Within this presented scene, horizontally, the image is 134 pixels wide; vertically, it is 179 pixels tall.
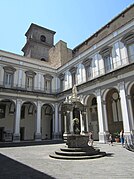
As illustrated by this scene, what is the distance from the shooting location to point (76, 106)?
A: 10.0 meters

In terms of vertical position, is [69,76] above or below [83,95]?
above

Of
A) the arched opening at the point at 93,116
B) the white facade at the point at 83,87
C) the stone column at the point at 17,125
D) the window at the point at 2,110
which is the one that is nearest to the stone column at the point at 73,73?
the white facade at the point at 83,87

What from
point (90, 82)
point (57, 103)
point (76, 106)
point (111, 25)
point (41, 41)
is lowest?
point (76, 106)

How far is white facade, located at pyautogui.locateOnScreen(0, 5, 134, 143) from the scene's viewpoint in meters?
14.9

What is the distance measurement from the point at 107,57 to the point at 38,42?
20.5 meters

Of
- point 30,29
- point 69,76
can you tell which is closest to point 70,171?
point 69,76

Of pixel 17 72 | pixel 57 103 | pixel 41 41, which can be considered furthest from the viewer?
pixel 41 41

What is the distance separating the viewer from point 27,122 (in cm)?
2472

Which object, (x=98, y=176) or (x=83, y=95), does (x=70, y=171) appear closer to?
(x=98, y=176)

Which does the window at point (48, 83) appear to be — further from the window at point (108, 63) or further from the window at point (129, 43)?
the window at point (129, 43)

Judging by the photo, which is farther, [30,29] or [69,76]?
[30,29]

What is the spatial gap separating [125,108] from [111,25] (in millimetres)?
13951

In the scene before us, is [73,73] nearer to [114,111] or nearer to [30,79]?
[30,79]

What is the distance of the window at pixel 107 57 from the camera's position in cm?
1669
